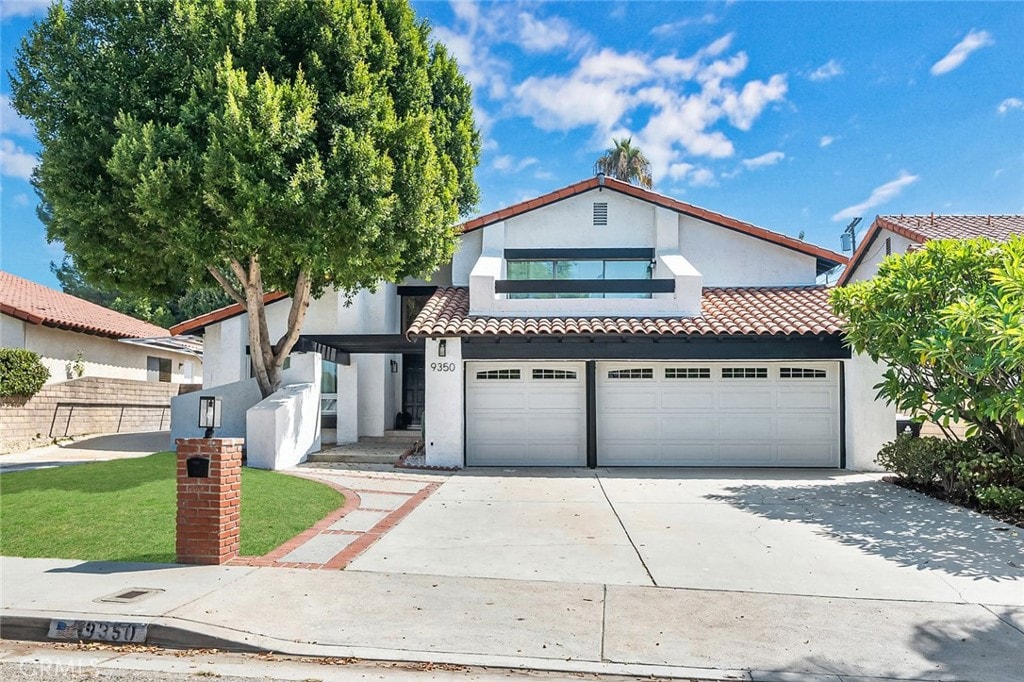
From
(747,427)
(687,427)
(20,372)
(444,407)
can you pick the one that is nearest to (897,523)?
(747,427)

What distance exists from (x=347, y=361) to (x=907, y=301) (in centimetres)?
1241

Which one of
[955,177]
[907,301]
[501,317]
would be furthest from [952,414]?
[955,177]

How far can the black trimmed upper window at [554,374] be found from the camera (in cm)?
1409

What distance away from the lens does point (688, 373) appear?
1398 centimetres

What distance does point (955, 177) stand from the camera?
59.5 ft

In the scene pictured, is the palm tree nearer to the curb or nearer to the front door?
the front door

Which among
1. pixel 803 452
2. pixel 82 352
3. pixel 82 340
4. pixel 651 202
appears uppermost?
pixel 651 202

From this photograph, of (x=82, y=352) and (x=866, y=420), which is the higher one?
(x=82, y=352)

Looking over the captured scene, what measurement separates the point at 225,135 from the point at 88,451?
8.91 m

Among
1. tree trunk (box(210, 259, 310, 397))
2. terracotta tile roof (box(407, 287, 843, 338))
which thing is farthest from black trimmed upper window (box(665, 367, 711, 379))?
tree trunk (box(210, 259, 310, 397))

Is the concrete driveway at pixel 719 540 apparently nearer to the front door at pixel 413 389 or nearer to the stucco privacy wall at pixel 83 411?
the front door at pixel 413 389

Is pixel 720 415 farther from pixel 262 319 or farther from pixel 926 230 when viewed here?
pixel 926 230

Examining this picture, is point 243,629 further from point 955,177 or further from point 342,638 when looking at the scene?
point 955,177

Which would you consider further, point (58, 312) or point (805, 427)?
point (58, 312)
